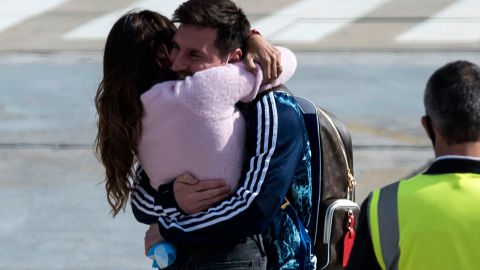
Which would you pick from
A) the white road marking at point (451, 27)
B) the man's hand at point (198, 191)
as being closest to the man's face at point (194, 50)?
the man's hand at point (198, 191)

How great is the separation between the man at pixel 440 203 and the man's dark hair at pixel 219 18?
0.94 meters

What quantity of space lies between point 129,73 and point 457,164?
4.21 feet

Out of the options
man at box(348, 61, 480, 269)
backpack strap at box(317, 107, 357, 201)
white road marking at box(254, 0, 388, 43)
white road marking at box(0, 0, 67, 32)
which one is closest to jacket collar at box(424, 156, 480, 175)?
man at box(348, 61, 480, 269)

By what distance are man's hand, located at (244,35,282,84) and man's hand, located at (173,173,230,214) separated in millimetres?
378

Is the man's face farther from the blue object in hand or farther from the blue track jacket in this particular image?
the blue object in hand

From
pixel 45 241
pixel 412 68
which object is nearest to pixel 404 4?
pixel 412 68

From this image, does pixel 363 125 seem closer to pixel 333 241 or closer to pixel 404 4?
pixel 404 4

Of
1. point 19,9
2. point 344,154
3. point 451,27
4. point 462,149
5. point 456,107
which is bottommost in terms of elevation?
point 19,9

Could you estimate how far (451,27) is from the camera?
1090 centimetres

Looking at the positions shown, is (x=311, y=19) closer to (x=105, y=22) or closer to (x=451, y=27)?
(x=451, y=27)

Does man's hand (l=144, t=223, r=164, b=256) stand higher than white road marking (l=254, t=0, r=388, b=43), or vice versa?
man's hand (l=144, t=223, r=164, b=256)

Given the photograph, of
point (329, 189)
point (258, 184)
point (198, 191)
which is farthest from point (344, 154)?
point (198, 191)

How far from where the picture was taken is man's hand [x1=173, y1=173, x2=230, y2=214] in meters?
3.72

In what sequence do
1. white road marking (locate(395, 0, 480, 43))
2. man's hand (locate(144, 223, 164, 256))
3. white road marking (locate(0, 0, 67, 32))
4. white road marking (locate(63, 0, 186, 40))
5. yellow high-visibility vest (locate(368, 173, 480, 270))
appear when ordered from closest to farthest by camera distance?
yellow high-visibility vest (locate(368, 173, 480, 270)) < man's hand (locate(144, 223, 164, 256)) < white road marking (locate(395, 0, 480, 43)) < white road marking (locate(63, 0, 186, 40)) < white road marking (locate(0, 0, 67, 32))
